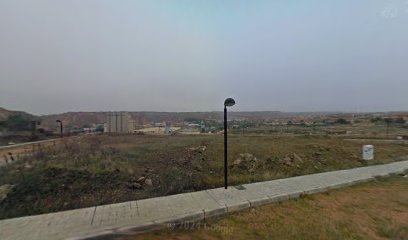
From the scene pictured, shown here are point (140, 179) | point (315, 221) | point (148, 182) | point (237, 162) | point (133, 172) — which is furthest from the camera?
point (237, 162)

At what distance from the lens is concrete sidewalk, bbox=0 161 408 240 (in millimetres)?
4641

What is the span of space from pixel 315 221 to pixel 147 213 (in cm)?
324

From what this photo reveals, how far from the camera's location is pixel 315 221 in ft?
17.6

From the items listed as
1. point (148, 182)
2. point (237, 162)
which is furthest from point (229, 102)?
point (237, 162)

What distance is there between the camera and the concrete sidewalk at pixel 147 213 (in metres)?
4.64

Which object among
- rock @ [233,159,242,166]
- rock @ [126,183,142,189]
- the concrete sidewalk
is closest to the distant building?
rock @ [233,159,242,166]

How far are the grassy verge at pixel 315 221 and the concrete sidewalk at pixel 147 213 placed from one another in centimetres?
Result: 22

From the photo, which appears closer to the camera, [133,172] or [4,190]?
[4,190]

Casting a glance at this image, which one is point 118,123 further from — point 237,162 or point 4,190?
point 4,190

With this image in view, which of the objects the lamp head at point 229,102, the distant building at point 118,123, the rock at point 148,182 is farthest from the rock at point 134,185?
the distant building at point 118,123

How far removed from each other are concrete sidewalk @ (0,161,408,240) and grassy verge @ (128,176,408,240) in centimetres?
22

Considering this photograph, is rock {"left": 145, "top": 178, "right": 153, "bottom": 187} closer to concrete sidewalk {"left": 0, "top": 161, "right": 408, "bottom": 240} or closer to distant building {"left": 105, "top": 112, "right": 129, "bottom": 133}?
concrete sidewalk {"left": 0, "top": 161, "right": 408, "bottom": 240}

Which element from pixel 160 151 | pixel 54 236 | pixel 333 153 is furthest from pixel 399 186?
pixel 54 236

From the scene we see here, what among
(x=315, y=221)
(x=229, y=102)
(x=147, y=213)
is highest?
(x=229, y=102)
